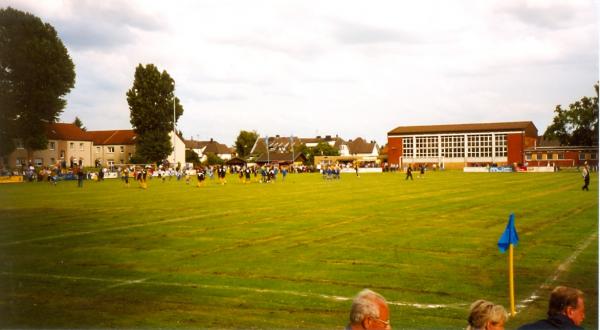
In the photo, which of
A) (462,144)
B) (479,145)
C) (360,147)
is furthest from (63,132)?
(360,147)

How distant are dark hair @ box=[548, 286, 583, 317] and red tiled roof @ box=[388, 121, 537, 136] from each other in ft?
338

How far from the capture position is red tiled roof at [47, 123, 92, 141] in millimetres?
27491

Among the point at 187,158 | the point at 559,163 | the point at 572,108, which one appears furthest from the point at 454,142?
the point at 187,158

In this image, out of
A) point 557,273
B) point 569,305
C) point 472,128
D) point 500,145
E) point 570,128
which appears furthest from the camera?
point 472,128

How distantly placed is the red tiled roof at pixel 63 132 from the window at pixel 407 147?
8023 centimetres

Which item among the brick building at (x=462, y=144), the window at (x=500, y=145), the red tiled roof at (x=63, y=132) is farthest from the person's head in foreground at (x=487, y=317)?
the window at (x=500, y=145)

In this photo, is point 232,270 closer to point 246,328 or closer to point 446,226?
point 246,328

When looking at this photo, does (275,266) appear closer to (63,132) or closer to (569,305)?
(569,305)

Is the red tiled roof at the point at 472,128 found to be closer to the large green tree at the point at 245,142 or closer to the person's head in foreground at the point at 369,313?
the large green tree at the point at 245,142

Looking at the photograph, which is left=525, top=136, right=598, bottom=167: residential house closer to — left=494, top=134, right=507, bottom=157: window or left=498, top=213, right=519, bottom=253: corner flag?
left=494, top=134, right=507, bottom=157: window

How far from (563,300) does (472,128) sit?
10643 cm

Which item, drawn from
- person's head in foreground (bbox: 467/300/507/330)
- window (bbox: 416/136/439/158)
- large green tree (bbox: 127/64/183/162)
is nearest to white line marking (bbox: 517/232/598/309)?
person's head in foreground (bbox: 467/300/507/330)

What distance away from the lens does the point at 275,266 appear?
38.3 feet

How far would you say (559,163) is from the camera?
300 ft
